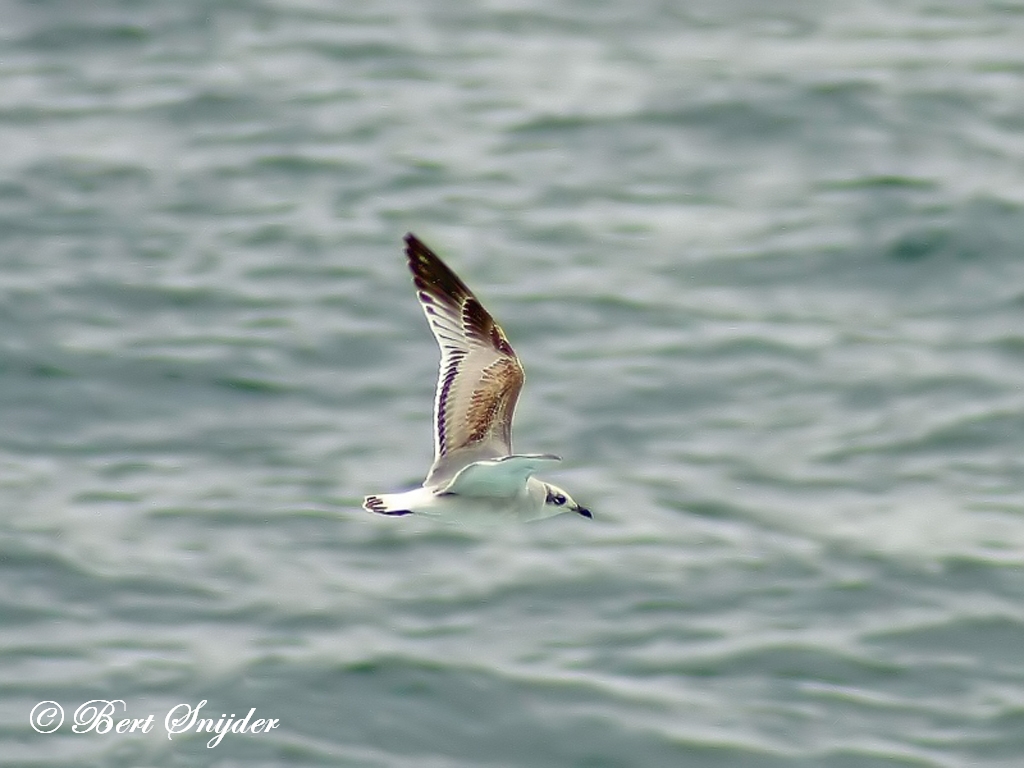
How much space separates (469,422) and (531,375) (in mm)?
2830

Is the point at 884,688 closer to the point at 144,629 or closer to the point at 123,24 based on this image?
the point at 144,629

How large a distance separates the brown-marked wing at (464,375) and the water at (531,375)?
3.68 feet

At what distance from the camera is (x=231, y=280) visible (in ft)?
44.9

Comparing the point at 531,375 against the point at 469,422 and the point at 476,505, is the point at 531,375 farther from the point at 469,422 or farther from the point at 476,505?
the point at 476,505

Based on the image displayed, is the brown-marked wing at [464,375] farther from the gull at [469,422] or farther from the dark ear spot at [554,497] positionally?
the dark ear spot at [554,497]

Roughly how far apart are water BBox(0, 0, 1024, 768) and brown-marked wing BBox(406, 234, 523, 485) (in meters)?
1.12

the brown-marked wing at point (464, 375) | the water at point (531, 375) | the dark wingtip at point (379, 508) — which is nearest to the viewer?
the dark wingtip at point (379, 508)

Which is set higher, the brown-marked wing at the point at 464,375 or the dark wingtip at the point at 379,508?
the brown-marked wing at the point at 464,375

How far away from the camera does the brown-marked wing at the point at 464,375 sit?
9.81 meters

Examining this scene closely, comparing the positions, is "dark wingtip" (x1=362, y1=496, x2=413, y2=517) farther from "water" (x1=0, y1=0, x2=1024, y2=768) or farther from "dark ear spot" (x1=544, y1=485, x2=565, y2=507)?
"water" (x1=0, y1=0, x2=1024, y2=768)

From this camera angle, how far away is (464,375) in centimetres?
997

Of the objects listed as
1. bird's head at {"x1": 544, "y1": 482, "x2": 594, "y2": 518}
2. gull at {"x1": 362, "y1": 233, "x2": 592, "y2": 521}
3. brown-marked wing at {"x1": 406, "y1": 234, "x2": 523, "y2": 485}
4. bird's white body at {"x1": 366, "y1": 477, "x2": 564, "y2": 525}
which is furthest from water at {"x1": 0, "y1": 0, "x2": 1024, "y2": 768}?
brown-marked wing at {"x1": 406, "y1": 234, "x2": 523, "y2": 485}

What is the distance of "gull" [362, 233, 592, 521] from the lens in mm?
9273

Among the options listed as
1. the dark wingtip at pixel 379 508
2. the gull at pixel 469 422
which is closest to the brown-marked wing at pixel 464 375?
the gull at pixel 469 422
